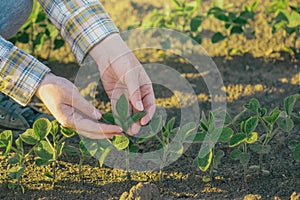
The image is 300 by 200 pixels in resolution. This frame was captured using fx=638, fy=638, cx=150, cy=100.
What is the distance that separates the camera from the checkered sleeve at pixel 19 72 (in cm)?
196

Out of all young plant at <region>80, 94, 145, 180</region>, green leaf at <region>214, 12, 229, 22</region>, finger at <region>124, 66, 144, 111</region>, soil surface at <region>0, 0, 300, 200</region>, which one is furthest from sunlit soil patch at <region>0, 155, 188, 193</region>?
green leaf at <region>214, 12, 229, 22</region>

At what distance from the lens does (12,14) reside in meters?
2.44

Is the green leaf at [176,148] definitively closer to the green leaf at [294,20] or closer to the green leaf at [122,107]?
the green leaf at [122,107]

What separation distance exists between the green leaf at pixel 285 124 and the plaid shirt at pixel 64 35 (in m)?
0.63

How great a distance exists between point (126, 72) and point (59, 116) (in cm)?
26

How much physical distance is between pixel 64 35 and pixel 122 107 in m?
0.39

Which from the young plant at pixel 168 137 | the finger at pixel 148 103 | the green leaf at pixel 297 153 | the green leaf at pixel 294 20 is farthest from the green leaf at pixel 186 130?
the green leaf at pixel 294 20

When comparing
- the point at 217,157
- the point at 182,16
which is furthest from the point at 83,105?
the point at 182,16

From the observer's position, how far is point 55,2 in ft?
7.19

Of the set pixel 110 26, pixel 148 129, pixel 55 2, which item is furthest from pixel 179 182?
pixel 55 2

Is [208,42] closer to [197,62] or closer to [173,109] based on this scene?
[197,62]

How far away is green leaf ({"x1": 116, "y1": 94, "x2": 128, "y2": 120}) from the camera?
6.52ft

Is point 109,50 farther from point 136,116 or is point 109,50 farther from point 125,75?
point 136,116

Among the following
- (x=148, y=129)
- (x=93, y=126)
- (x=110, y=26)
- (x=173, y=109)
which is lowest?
(x=173, y=109)
